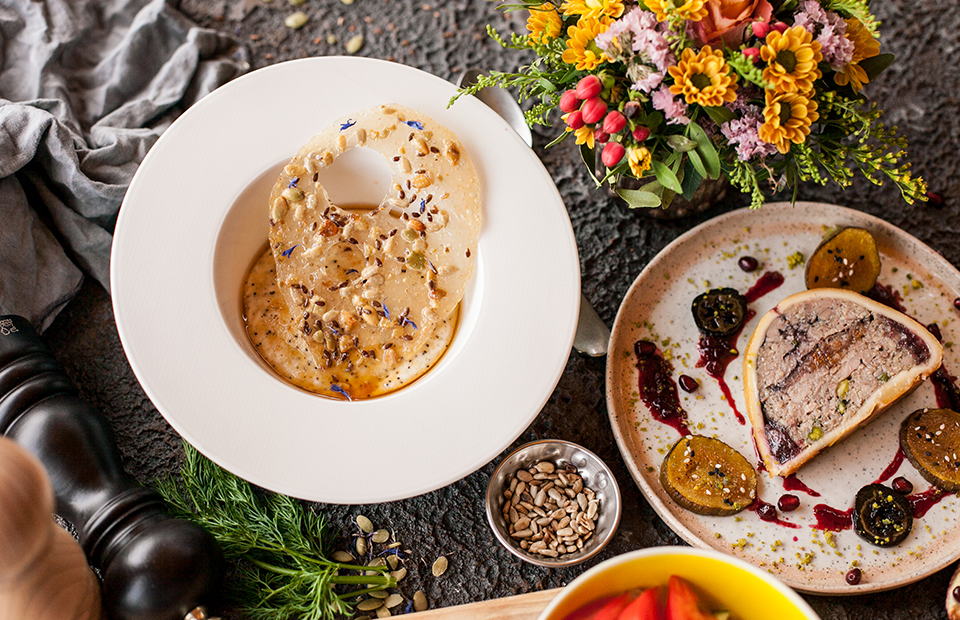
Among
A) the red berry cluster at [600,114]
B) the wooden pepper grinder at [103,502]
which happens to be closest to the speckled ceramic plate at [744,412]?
the red berry cluster at [600,114]

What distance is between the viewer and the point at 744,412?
1575 mm

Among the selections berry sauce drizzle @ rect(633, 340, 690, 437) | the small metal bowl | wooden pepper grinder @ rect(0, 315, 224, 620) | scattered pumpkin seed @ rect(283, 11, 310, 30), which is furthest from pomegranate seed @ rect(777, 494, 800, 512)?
scattered pumpkin seed @ rect(283, 11, 310, 30)

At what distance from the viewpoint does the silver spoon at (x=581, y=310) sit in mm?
1619

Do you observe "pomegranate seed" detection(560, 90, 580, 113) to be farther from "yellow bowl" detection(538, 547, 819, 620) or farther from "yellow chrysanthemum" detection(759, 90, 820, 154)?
"yellow bowl" detection(538, 547, 819, 620)

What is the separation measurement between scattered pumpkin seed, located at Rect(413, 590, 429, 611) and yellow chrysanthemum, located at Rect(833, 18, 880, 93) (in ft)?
4.20

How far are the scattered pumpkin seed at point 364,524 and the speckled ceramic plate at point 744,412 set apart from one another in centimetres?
58

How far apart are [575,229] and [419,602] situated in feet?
3.12

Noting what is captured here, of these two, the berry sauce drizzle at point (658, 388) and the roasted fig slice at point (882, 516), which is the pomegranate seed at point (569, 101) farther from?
the roasted fig slice at point (882, 516)

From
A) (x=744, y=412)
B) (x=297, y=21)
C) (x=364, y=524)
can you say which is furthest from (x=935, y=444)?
(x=297, y=21)

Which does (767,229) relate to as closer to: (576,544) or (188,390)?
(576,544)

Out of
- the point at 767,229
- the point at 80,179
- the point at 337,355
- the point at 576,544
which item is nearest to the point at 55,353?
the point at 80,179

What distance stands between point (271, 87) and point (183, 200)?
28 centimetres

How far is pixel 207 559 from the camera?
1.34 meters

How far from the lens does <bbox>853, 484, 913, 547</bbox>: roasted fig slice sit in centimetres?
145
